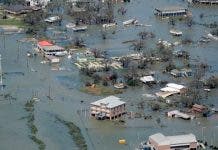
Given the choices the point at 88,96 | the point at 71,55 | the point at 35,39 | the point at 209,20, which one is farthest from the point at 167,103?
the point at 209,20

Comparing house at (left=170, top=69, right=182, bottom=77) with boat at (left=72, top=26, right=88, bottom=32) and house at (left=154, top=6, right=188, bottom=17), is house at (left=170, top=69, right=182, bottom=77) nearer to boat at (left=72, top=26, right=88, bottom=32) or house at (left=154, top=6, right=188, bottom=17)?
boat at (left=72, top=26, right=88, bottom=32)

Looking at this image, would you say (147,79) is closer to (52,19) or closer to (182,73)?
(182,73)

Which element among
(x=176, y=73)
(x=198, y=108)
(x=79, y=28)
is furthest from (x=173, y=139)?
(x=79, y=28)

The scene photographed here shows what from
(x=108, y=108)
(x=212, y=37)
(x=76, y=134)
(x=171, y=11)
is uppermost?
(x=171, y=11)

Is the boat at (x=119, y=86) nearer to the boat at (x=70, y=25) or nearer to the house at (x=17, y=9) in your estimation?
the boat at (x=70, y=25)

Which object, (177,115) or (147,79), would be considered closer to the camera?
(177,115)

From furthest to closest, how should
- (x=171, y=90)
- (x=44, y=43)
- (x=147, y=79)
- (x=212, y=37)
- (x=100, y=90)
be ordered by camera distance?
1. (x=212, y=37)
2. (x=44, y=43)
3. (x=147, y=79)
4. (x=100, y=90)
5. (x=171, y=90)

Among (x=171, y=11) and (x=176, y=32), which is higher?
(x=171, y=11)

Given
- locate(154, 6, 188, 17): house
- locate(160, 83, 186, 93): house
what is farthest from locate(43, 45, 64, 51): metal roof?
locate(154, 6, 188, 17): house
